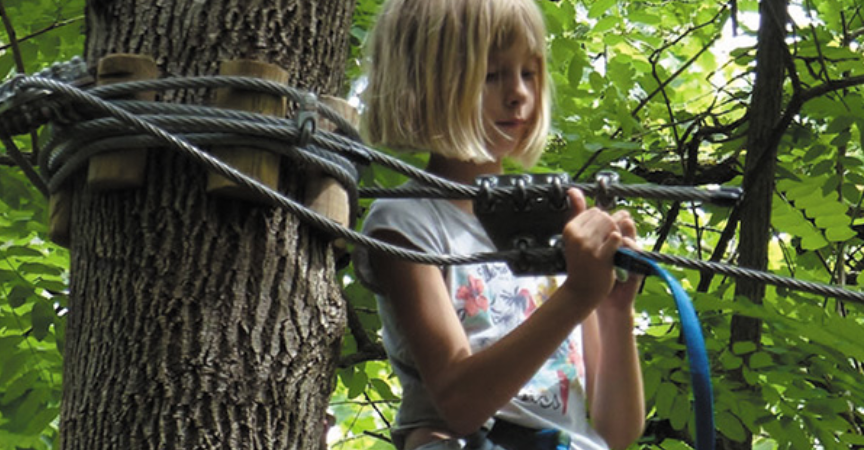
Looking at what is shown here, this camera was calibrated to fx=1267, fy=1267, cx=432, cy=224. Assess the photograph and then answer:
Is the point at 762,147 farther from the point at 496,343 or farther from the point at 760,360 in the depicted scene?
the point at 496,343

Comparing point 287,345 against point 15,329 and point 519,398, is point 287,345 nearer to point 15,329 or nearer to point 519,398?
point 519,398

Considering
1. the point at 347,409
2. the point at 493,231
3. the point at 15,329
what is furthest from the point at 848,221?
the point at 347,409

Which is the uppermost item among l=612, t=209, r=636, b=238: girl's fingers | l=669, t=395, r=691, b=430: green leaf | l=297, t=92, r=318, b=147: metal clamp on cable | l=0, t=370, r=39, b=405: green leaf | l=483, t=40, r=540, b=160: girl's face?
l=483, t=40, r=540, b=160: girl's face

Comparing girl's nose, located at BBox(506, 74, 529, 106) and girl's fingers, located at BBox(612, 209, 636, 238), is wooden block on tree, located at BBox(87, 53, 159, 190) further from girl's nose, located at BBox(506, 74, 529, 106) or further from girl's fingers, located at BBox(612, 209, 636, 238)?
girl's fingers, located at BBox(612, 209, 636, 238)

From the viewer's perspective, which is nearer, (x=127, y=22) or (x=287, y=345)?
(x=287, y=345)

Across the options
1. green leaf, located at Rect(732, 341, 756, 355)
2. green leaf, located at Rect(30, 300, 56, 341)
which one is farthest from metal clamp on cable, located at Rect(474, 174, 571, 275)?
green leaf, located at Rect(30, 300, 56, 341)

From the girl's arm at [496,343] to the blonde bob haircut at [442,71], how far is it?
204 mm

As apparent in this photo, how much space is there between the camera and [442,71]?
2.23 m

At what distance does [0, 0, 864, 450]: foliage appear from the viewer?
3.64 metres

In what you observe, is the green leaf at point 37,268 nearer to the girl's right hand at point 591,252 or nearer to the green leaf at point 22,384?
the green leaf at point 22,384

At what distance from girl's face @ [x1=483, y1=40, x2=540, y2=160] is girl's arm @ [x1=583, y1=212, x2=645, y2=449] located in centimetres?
35

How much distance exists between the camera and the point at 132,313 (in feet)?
6.26

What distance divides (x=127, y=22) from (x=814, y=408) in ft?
7.85

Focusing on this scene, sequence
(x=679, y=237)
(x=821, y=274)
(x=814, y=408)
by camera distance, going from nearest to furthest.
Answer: (x=814, y=408) < (x=821, y=274) < (x=679, y=237)
